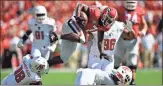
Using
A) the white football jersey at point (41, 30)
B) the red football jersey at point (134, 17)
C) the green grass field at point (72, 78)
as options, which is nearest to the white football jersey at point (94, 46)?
the red football jersey at point (134, 17)

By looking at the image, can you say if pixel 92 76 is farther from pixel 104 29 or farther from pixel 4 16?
pixel 4 16

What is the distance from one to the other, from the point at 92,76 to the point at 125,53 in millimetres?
3383

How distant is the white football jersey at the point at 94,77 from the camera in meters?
7.14

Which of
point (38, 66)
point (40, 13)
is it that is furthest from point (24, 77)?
point (40, 13)

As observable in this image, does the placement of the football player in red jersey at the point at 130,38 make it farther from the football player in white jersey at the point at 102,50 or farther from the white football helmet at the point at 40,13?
the football player in white jersey at the point at 102,50

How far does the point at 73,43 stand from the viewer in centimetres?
845

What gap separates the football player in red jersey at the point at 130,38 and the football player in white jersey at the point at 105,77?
291cm

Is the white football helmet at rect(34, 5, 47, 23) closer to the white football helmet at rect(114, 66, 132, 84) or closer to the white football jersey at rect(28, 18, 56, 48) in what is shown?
the white football jersey at rect(28, 18, 56, 48)

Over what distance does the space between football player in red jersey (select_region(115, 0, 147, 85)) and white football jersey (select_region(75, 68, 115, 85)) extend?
298 cm

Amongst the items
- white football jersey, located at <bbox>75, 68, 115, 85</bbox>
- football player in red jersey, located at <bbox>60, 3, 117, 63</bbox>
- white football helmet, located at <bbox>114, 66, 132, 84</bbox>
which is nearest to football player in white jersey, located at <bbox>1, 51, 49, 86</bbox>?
white football jersey, located at <bbox>75, 68, 115, 85</bbox>

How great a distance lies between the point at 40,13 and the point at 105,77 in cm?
362

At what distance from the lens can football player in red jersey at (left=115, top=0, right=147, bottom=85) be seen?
10242mm

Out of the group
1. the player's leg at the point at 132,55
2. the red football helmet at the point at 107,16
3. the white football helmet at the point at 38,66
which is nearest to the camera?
the white football helmet at the point at 38,66

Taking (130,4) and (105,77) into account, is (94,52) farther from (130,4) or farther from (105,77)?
(130,4)
